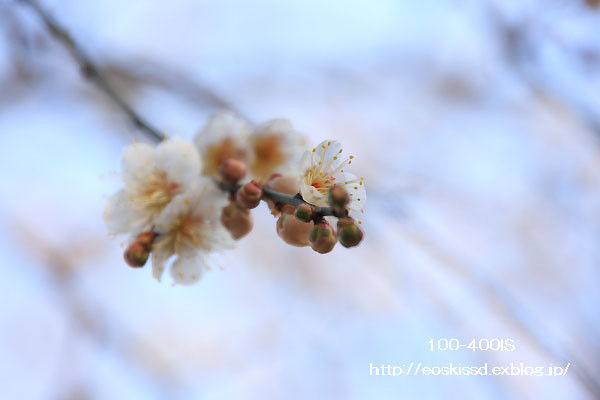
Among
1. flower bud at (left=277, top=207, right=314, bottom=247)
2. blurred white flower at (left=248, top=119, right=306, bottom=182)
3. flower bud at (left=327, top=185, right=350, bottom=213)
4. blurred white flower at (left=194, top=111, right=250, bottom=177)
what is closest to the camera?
flower bud at (left=327, top=185, right=350, bottom=213)

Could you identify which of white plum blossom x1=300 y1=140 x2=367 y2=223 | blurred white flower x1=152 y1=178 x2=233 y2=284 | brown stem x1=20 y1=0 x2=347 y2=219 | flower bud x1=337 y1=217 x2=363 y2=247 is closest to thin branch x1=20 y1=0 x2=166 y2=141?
brown stem x1=20 y1=0 x2=347 y2=219

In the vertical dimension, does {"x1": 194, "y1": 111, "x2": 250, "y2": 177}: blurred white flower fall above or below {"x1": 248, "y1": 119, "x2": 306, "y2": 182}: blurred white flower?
below

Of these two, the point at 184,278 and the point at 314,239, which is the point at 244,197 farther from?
the point at 184,278

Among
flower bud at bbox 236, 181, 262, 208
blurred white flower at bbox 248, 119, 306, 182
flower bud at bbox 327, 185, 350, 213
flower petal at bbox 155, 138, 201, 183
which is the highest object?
blurred white flower at bbox 248, 119, 306, 182

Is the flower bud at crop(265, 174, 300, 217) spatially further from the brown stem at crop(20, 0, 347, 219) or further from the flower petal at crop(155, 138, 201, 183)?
the flower petal at crop(155, 138, 201, 183)

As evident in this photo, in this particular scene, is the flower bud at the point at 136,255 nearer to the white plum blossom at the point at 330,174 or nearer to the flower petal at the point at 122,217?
the flower petal at the point at 122,217

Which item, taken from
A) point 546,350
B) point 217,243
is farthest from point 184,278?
point 546,350

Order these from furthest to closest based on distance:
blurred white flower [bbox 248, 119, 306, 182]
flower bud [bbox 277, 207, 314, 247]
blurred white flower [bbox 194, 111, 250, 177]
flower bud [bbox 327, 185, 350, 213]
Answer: blurred white flower [bbox 248, 119, 306, 182] → blurred white flower [bbox 194, 111, 250, 177] → flower bud [bbox 277, 207, 314, 247] → flower bud [bbox 327, 185, 350, 213]
